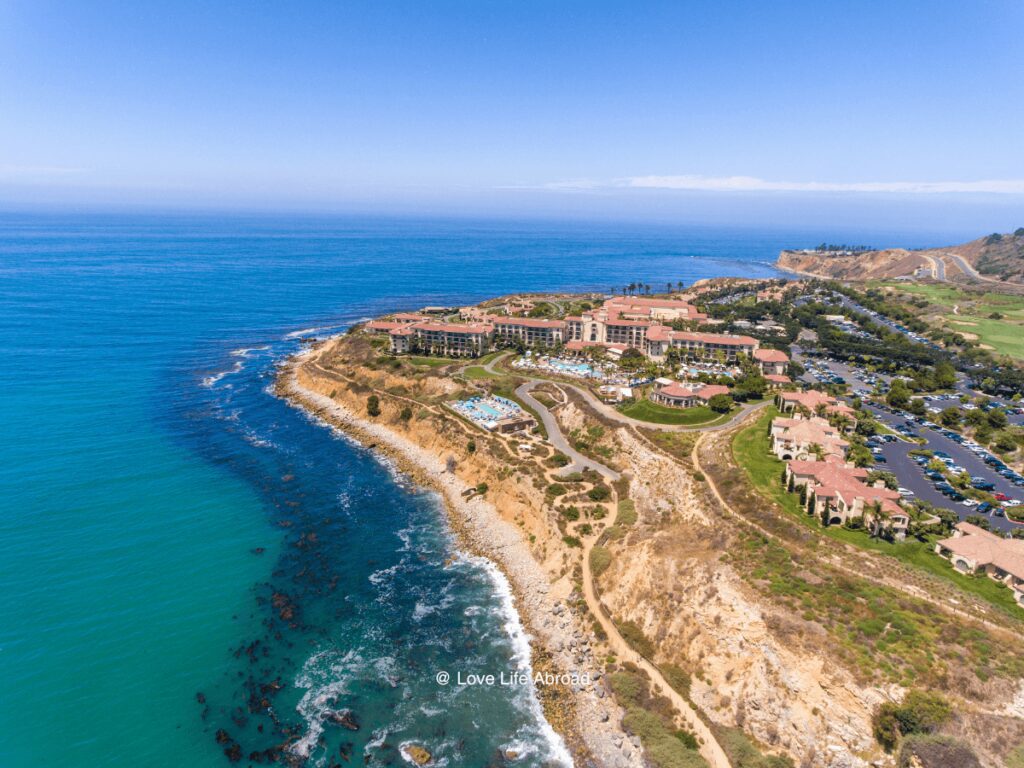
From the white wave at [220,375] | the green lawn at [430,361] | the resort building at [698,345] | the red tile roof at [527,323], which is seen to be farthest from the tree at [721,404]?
the white wave at [220,375]

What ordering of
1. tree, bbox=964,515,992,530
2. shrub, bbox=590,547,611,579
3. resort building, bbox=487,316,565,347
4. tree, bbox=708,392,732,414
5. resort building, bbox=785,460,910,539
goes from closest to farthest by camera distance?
resort building, bbox=785,460,910,539 → tree, bbox=964,515,992,530 → shrub, bbox=590,547,611,579 → tree, bbox=708,392,732,414 → resort building, bbox=487,316,565,347

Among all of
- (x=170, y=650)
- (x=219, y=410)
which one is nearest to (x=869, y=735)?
(x=170, y=650)

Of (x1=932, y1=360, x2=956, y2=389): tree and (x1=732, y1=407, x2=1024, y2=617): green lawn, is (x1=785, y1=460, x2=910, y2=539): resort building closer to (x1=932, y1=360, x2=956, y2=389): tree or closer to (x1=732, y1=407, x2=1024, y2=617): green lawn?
(x1=732, y1=407, x2=1024, y2=617): green lawn

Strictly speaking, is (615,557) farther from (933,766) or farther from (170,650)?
(170,650)

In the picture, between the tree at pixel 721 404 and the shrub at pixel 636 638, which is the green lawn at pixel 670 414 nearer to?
the tree at pixel 721 404

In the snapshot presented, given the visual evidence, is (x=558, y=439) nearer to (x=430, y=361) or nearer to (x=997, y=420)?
(x=430, y=361)

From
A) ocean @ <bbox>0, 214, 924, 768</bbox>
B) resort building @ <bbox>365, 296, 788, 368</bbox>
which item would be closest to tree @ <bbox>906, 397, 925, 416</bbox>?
resort building @ <bbox>365, 296, 788, 368</bbox>
